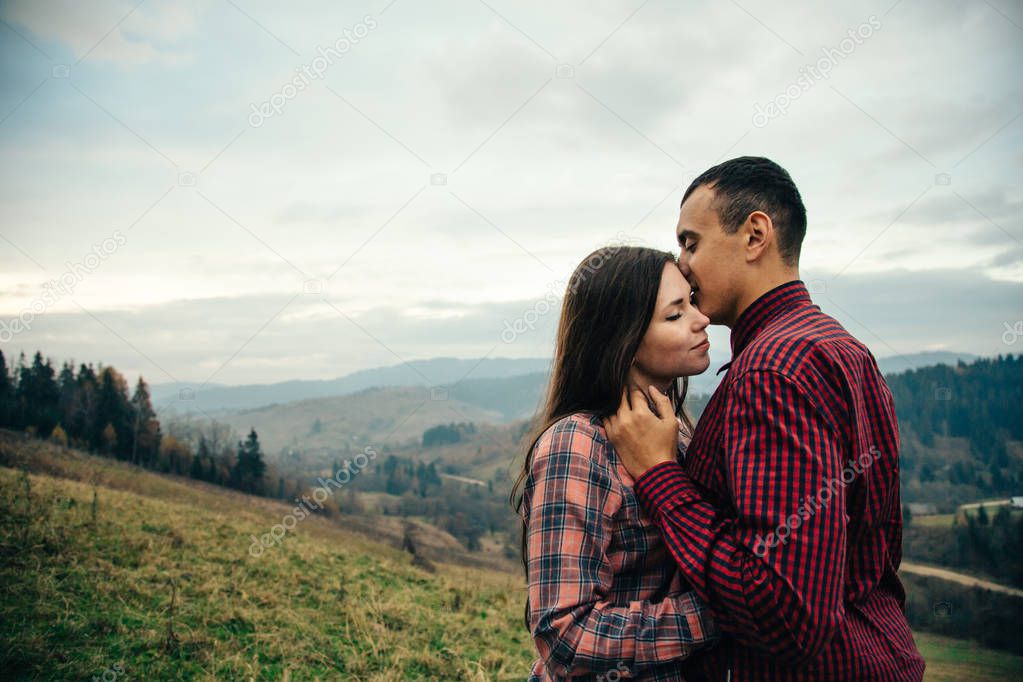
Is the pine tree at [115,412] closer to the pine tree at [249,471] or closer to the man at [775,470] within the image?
the pine tree at [249,471]

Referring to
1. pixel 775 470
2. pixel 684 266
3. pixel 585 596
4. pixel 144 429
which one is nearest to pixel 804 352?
pixel 775 470

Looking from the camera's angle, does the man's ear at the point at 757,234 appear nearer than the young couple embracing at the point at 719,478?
No

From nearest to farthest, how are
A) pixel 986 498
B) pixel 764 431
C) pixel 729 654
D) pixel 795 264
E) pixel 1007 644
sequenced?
pixel 764 431
pixel 729 654
pixel 795 264
pixel 1007 644
pixel 986 498

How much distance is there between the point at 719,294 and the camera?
2.19 m

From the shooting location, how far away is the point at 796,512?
5.06ft

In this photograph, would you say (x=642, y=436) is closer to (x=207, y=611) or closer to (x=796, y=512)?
(x=796, y=512)

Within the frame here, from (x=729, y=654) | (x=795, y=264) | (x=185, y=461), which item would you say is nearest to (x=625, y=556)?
(x=729, y=654)

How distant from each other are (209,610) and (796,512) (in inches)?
240

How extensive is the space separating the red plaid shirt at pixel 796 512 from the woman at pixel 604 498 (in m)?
0.14

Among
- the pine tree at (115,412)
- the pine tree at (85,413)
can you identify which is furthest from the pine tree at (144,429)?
the pine tree at (85,413)

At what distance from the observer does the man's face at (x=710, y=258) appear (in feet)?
7.04

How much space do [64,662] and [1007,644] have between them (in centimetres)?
2438

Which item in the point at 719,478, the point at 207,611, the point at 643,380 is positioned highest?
the point at 643,380

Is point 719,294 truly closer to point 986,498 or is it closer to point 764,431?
point 764,431
